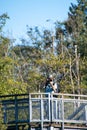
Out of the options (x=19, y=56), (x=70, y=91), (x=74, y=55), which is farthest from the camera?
(x=19, y=56)

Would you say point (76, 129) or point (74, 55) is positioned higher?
point (74, 55)

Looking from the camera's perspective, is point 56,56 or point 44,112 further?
point 56,56

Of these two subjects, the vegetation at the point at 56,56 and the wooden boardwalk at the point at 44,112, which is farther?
the vegetation at the point at 56,56

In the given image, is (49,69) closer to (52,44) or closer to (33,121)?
(52,44)

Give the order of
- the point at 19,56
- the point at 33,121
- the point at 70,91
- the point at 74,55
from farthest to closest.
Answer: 1. the point at 19,56
2. the point at 74,55
3. the point at 70,91
4. the point at 33,121

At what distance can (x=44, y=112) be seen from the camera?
21.0 m

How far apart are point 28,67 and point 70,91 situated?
8900 millimetres

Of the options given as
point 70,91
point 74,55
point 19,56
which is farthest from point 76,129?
point 19,56

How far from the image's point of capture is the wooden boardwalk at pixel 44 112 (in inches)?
822

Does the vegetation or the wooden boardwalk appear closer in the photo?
the wooden boardwalk

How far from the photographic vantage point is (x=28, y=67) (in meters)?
55.6

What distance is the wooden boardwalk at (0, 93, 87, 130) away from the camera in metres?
20.9

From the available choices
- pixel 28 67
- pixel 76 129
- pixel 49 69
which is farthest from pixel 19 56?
pixel 76 129

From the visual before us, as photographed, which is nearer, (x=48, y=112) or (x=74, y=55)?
(x=48, y=112)
